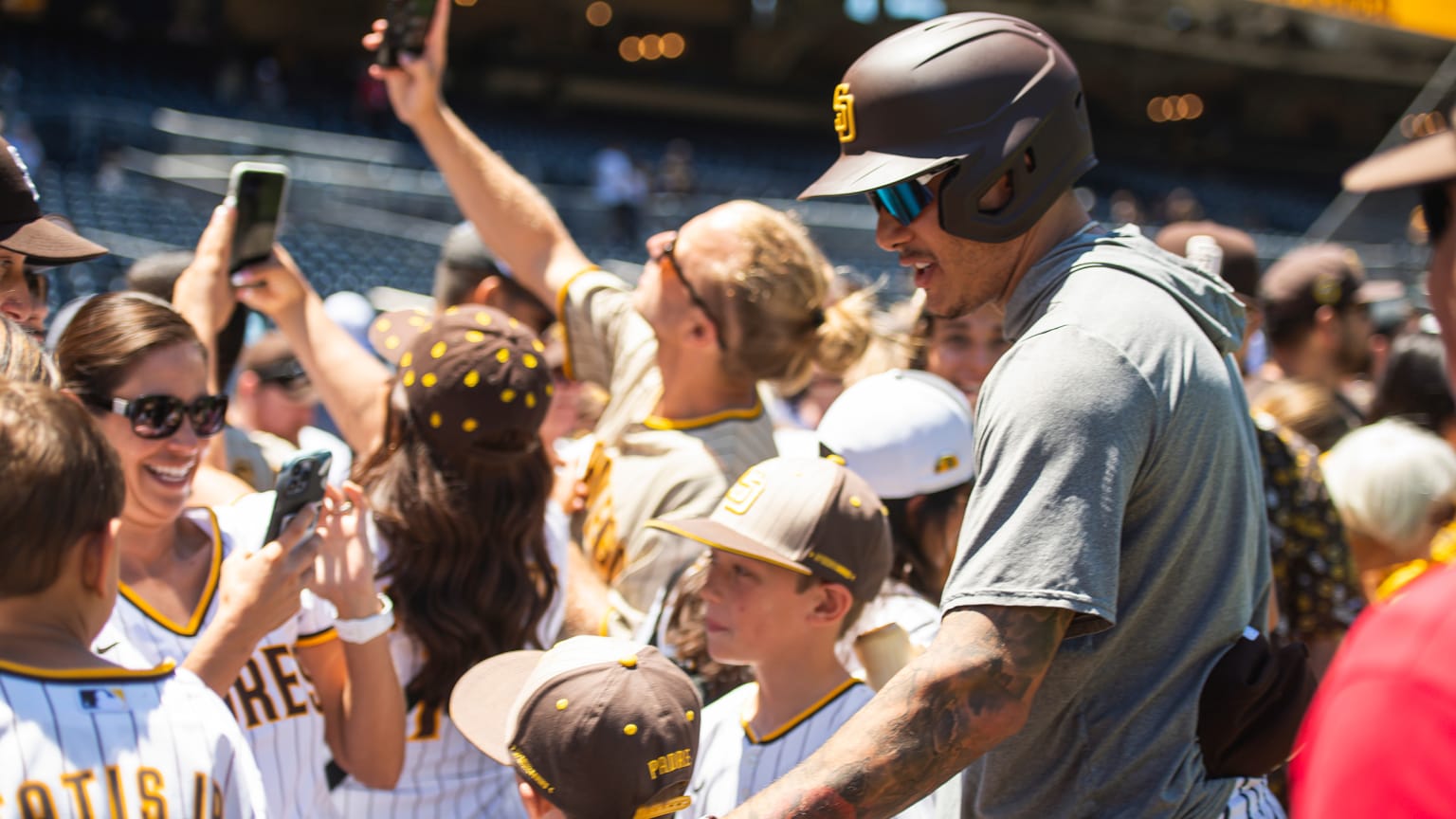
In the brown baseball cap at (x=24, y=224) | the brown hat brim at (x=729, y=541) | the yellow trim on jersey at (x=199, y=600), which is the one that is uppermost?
the brown baseball cap at (x=24, y=224)

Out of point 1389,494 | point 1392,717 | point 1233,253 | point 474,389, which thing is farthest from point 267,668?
point 1389,494

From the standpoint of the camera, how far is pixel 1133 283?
196 cm

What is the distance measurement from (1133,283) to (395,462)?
1681 millimetres

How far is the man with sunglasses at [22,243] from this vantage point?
2.45 meters

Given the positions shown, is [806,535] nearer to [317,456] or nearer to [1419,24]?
[317,456]

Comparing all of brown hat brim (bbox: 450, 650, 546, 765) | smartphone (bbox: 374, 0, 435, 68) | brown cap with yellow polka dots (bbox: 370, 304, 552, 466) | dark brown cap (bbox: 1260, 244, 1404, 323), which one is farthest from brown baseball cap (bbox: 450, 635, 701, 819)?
dark brown cap (bbox: 1260, 244, 1404, 323)

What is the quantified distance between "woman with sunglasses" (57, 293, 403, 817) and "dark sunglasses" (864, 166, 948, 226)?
4.16 ft

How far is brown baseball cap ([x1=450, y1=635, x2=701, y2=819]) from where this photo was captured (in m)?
2.02

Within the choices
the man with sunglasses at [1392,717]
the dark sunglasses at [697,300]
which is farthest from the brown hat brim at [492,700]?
the man with sunglasses at [1392,717]

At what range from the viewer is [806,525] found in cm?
260

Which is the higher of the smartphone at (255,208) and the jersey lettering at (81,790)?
the jersey lettering at (81,790)

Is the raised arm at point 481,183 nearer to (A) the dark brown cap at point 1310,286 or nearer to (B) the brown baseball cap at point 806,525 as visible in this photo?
(B) the brown baseball cap at point 806,525

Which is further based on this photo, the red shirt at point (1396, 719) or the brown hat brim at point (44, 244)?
the brown hat brim at point (44, 244)

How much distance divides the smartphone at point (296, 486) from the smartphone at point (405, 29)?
165 cm
